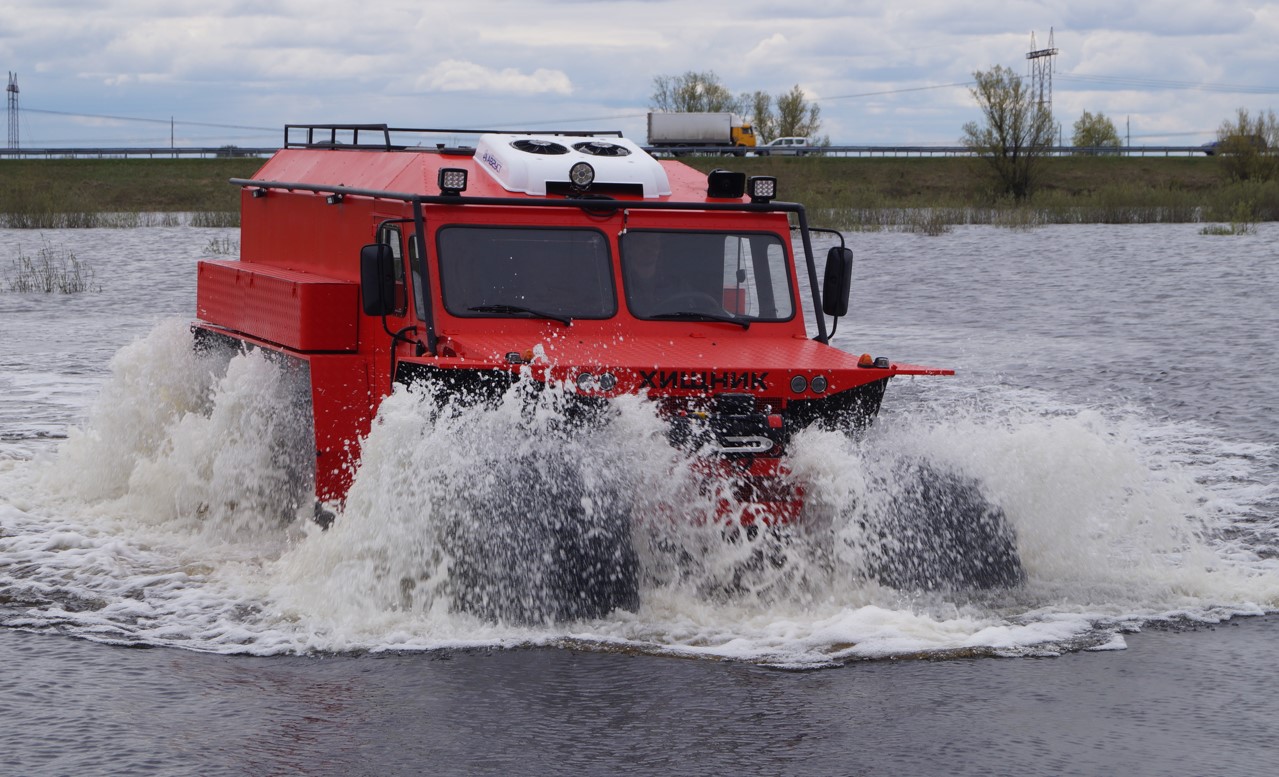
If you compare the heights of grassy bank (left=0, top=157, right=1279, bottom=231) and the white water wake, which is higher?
grassy bank (left=0, top=157, right=1279, bottom=231)

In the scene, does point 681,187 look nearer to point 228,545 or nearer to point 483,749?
point 228,545

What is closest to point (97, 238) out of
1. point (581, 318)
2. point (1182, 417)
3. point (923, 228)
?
point (923, 228)

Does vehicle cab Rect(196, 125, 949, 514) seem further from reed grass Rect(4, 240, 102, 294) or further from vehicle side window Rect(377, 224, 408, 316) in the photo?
reed grass Rect(4, 240, 102, 294)

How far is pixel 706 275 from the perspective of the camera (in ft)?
33.3

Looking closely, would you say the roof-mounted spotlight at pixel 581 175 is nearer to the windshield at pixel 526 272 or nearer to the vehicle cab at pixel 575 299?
the vehicle cab at pixel 575 299

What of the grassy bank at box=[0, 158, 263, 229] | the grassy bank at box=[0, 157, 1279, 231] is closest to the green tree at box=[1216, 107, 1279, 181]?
the grassy bank at box=[0, 157, 1279, 231]

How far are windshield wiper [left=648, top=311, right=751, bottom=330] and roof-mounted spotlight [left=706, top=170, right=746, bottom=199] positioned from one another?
0.83m

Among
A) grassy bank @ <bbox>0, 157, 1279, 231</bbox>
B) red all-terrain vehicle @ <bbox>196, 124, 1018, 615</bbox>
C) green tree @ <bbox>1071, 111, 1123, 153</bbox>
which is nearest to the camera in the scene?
red all-terrain vehicle @ <bbox>196, 124, 1018, 615</bbox>

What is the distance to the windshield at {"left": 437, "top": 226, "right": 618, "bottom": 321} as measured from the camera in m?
9.62

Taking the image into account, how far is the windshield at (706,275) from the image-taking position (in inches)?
392

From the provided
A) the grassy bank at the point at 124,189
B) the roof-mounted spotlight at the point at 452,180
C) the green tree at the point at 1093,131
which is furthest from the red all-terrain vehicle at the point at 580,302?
the green tree at the point at 1093,131

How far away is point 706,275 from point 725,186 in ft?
2.10

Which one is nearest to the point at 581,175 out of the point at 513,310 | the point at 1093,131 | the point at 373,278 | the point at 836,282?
the point at 513,310

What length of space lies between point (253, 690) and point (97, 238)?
4190 centimetres
